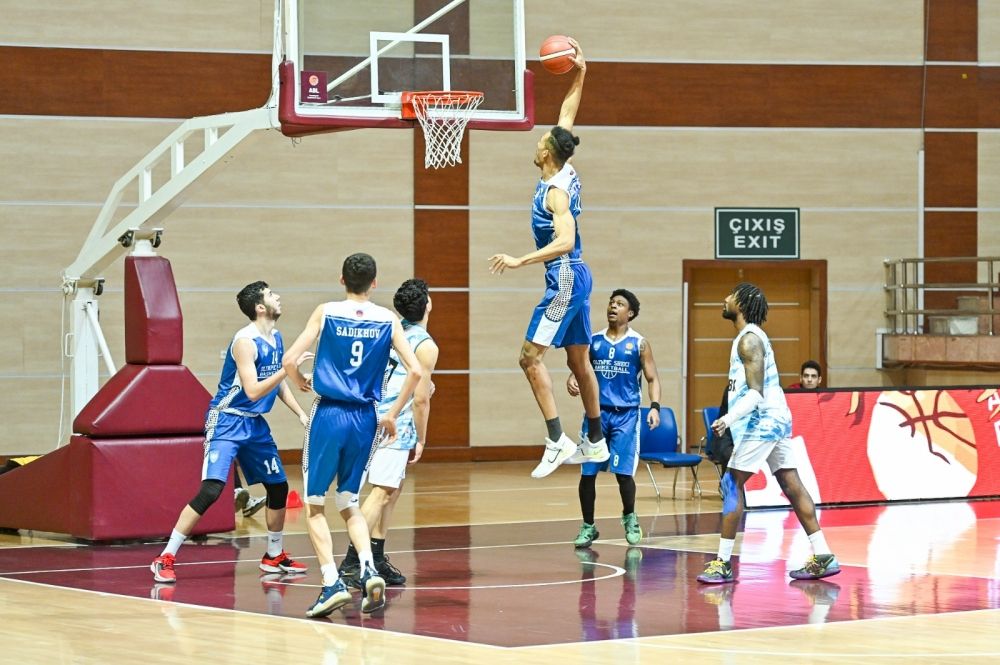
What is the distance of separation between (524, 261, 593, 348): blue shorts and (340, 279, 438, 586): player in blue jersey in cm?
73

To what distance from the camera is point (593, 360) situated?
11.6 metres

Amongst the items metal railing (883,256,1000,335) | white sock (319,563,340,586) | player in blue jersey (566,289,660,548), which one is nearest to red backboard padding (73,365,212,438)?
player in blue jersey (566,289,660,548)

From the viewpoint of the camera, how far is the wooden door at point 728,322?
62.1 feet

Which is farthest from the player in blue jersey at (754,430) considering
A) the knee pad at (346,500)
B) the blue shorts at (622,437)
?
the knee pad at (346,500)

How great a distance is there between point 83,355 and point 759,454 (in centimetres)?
635

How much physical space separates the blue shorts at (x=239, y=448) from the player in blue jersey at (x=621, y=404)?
7.91 feet

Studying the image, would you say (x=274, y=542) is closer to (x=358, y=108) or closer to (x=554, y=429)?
(x=554, y=429)

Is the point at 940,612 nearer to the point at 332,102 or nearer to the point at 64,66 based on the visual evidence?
the point at 332,102

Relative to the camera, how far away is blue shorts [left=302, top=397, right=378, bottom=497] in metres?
8.06

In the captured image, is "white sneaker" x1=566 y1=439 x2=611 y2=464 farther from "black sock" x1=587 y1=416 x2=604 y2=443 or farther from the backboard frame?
the backboard frame

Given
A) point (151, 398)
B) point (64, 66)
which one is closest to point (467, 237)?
point (64, 66)

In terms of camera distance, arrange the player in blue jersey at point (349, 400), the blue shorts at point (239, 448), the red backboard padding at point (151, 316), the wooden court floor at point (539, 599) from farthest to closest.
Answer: the red backboard padding at point (151, 316) < the blue shorts at point (239, 448) < the player in blue jersey at point (349, 400) < the wooden court floor at point (539, 599)

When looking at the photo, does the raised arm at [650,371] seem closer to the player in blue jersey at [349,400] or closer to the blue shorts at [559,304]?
the blue shorts at [559,304]

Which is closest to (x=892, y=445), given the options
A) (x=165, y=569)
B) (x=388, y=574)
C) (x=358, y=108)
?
(x=358, y=108)
